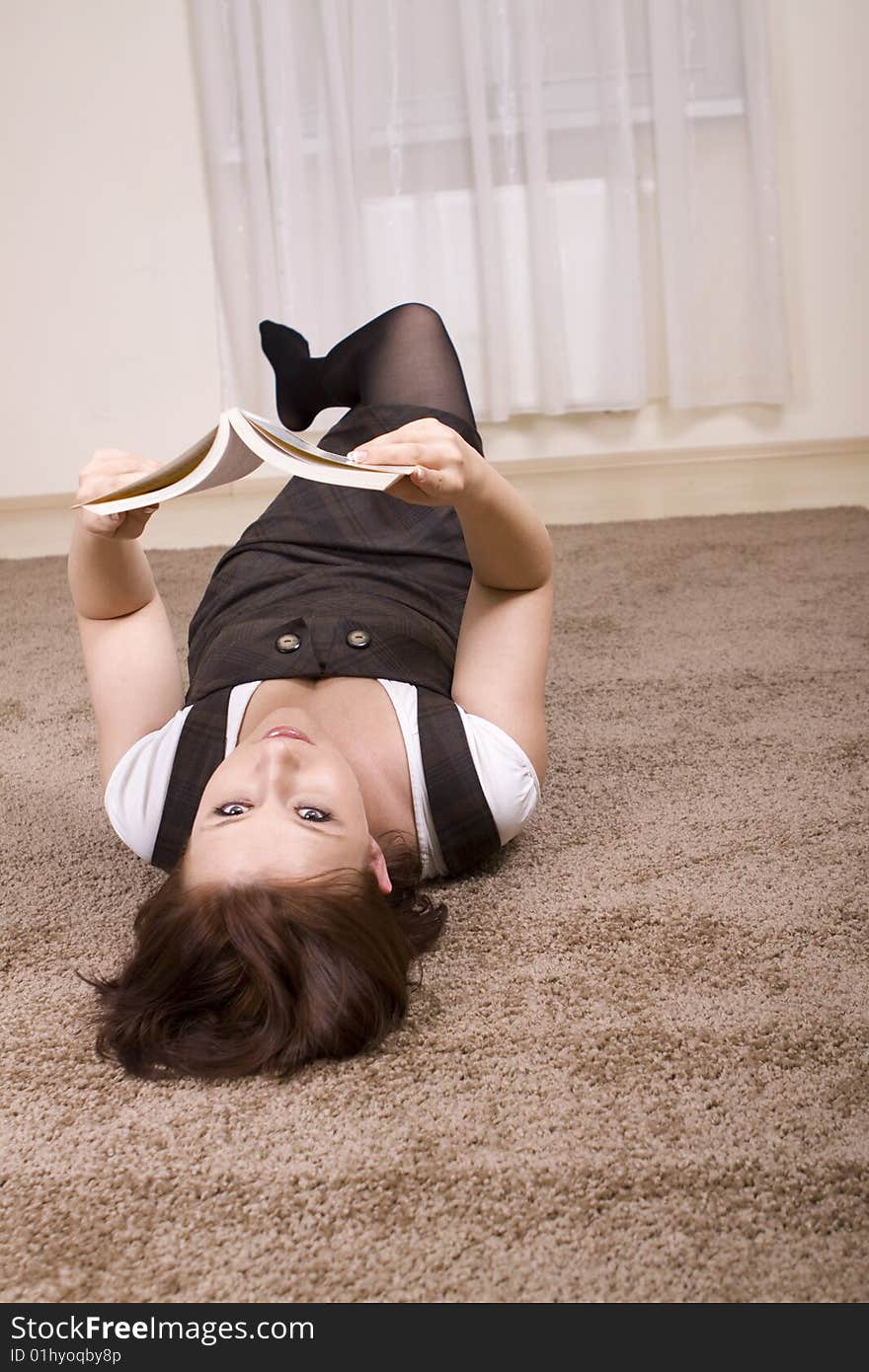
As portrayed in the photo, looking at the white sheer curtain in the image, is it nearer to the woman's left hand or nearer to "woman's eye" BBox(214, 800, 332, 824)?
the woman's left hand

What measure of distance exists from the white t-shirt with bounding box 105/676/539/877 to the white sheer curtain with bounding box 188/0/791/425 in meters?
2.46

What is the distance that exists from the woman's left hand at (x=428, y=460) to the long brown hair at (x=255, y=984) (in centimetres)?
34

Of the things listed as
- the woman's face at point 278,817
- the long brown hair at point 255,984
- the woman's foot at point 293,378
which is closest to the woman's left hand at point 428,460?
the woman's face at point 278,817

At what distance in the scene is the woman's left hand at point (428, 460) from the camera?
108 centimetres

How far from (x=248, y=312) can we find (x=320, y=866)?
283 cm

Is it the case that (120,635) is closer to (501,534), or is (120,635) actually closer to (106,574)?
(106,574)

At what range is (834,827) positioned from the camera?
129 centimetres

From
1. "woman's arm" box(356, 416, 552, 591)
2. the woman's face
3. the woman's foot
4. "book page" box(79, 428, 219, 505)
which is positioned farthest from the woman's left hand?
the woman's foot

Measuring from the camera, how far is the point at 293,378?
6.67 feet

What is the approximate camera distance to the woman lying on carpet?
96cm

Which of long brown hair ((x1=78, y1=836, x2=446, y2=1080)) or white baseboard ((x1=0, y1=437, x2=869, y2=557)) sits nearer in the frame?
long brown hair ((x1=78, y1=836, x2=446, y2=1080))

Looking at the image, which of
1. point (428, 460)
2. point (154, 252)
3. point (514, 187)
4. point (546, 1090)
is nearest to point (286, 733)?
point (428, 460)
